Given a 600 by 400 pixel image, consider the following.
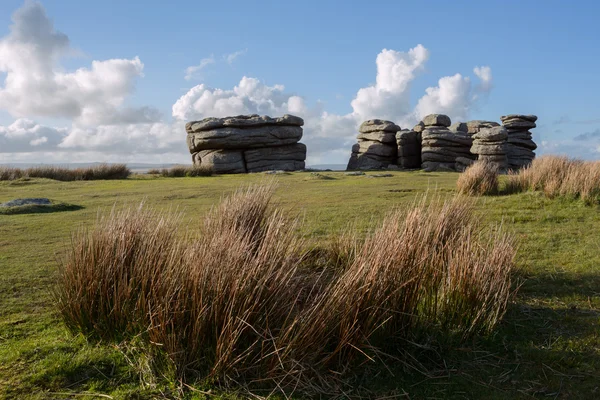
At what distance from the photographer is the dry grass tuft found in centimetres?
1374

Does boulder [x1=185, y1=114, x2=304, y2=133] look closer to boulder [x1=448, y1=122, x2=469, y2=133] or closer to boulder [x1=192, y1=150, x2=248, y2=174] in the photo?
boulder [x1=192, y1=150, x2=248, y2=174]

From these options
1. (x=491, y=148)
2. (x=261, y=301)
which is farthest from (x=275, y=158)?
(x=261, y=301)

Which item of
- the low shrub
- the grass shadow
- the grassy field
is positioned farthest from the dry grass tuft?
the low shrub

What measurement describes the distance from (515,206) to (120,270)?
931 centimetres

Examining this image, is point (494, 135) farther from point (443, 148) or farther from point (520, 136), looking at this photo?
point (520, 136)

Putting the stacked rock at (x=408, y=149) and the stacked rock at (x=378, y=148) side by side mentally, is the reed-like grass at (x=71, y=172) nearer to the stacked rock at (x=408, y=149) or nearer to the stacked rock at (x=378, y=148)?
the stacked rock at (x=378, y=148)

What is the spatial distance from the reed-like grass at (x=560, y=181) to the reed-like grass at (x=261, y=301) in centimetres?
803

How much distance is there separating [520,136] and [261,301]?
112 ft

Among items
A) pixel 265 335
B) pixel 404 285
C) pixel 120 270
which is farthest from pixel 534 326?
pixel 120 270

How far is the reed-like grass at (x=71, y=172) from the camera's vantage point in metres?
25.1

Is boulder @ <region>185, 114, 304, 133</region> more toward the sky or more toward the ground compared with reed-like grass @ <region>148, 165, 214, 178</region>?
more toward the sky

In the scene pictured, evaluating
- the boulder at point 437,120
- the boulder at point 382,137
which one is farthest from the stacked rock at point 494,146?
the boulder at point 382,137

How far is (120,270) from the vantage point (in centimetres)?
464

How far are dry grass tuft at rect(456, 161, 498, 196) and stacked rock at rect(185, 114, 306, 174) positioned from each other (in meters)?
17.4
